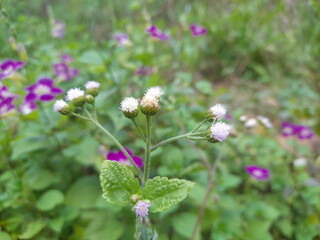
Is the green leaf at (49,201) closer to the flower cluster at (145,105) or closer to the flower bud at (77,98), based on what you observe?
the flower bud at (77,98)

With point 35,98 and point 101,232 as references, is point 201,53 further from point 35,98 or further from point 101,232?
point 101,232

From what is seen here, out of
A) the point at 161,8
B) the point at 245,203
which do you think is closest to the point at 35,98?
the point at 245,203

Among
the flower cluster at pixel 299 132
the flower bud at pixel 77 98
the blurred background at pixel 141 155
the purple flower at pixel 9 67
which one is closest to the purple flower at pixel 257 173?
the blurred background at pixel 141 155

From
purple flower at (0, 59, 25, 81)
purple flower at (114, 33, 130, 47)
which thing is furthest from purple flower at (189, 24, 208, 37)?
purple flower at (0, 59, 25, 81)

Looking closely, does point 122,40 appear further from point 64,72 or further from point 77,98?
point 77,98

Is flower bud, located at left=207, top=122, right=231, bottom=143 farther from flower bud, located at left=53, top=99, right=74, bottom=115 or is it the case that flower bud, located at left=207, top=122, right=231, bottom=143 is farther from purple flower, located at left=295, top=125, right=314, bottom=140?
purple flower, located at left=295, top=125, right=314, bottom=140

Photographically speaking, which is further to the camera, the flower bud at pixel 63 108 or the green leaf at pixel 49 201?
the green leaf at pixel 49 201
